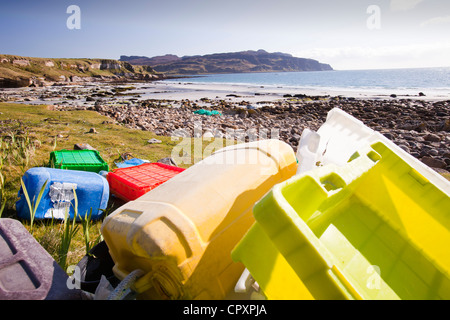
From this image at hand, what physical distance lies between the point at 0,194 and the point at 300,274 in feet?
10.3

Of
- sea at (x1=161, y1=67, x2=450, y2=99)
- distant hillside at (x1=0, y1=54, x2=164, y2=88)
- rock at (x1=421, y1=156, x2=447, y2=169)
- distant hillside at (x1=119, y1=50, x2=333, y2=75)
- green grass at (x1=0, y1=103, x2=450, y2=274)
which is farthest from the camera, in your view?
distant hillside at (x1=119, y1=50, x2=333, y2=75)

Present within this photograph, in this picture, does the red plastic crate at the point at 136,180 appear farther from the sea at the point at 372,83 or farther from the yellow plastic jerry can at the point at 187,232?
the sea at the point at 372,83

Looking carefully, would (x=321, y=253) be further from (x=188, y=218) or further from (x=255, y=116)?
(x=255, y=116)

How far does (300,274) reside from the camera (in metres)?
0.90

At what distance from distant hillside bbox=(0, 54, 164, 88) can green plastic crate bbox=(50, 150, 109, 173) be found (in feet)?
137

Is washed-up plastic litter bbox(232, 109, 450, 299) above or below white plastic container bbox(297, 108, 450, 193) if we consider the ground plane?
below

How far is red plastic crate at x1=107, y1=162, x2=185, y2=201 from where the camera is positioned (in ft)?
9.52

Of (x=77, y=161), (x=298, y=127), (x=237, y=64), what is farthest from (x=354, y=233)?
(x=237, y=64)

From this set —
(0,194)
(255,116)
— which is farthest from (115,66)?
(0,194)

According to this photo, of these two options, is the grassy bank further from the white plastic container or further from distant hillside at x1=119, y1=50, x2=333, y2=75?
distant hillside at x1=119, y1=50, x2=333, y2=75

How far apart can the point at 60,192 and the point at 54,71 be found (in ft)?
219

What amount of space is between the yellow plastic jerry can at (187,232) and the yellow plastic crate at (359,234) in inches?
10.6

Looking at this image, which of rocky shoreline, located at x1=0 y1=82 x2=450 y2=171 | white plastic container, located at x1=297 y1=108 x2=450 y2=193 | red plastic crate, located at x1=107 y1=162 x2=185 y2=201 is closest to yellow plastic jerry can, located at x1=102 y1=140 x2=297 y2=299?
white plastic container, located at x1=297 y1=108 x2=450 y2=193
